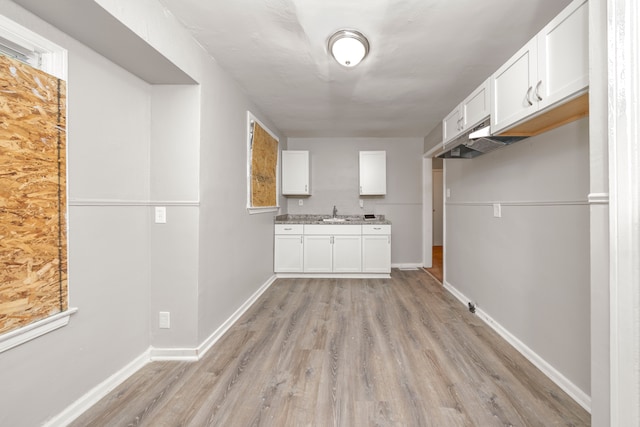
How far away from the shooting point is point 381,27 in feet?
5.88

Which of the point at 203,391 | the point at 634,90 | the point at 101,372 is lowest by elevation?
the point at 203,391

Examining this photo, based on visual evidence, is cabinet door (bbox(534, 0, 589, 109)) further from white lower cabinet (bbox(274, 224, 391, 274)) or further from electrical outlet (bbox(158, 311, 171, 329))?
white lower cabinet (bbox(274, 224, 391, 274))

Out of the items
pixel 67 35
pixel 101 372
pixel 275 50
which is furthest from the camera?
pixel 275 50

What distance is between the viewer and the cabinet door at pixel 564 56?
45.3 inches

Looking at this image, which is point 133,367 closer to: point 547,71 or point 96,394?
point 96,394

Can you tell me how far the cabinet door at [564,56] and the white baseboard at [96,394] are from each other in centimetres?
286

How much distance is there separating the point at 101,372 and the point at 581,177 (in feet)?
9.79

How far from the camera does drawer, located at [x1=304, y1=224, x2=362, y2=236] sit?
4.12 meters

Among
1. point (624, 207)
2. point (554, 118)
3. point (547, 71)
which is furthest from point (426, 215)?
point (624, 207)

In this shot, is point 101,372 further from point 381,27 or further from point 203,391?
point 381,27

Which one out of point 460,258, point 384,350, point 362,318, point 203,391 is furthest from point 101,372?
point 460,258

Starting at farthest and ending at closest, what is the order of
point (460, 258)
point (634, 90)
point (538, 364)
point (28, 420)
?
point (460, 258), point (538, 364), point (28, 420), point (634, 90)

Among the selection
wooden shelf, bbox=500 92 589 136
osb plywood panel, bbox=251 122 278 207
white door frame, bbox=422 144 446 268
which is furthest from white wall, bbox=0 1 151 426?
white door frame, bbox=422 144 446 268

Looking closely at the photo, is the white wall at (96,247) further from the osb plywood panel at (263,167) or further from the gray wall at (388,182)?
the gray wall at (388,182)
